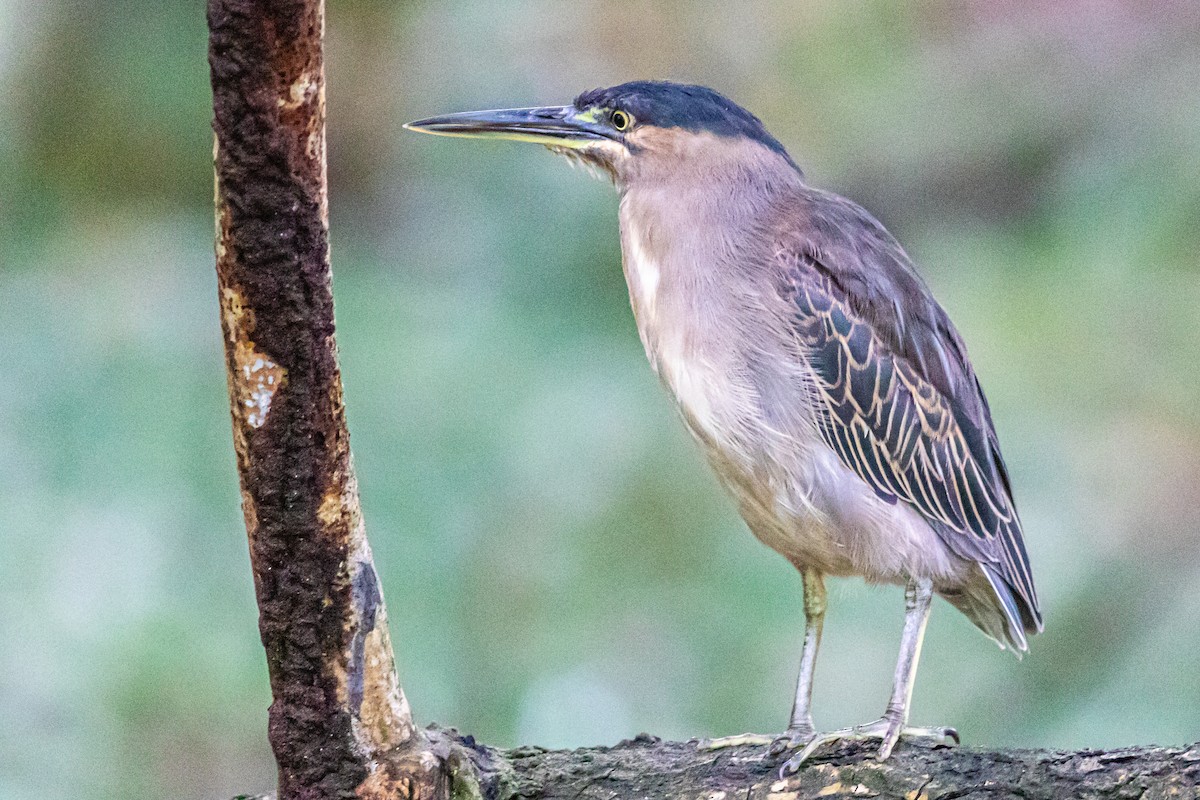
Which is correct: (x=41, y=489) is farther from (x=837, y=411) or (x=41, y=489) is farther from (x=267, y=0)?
(x=267, y=0)

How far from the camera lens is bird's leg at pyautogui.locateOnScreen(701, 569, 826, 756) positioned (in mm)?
1917

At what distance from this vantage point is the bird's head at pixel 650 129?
85.9 inches

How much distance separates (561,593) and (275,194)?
6.31 ft

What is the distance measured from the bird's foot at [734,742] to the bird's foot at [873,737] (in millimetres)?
93

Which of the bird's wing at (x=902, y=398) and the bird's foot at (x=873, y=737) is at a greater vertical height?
the bird's wing at (x=902, y=398)

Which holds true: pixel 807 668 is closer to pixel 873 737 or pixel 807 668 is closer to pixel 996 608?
pixel 873 737

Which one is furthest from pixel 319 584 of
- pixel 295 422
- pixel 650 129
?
pixel 650 129

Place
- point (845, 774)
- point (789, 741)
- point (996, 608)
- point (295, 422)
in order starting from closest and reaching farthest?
point (295, 422) → point (845, 774) → point (789, 741) → point (996, 608)

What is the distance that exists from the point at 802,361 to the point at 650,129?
0.48 meters

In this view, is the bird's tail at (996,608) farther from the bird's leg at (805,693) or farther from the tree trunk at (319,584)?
the tree trunk at (319,584)

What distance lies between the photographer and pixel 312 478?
137 centimetres

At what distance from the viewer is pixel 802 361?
206cm

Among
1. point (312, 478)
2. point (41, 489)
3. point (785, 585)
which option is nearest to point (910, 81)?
point (785, 585)

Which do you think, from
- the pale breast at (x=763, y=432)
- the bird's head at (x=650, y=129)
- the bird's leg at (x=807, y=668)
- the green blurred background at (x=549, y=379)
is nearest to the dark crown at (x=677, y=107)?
the bird's head at (x=650, y=129)
